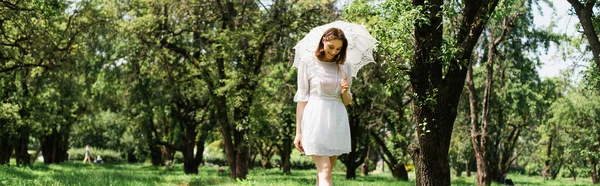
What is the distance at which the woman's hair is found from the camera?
5480 millimetres

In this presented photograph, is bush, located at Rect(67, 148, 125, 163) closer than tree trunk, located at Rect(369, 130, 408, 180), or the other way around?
tree trunk, located at Rect(369, 130, 408, 180)

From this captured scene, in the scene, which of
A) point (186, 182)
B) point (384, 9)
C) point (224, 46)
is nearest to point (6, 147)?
point (186, 182)

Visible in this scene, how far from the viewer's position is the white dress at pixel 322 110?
17.8ft

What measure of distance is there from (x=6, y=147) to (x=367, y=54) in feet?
89.3

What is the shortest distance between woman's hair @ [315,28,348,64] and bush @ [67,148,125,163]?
64394 millimetres

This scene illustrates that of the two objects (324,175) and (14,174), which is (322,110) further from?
(14,174)

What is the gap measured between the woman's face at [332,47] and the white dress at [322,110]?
15 cm

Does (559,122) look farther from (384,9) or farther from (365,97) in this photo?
(384,9)

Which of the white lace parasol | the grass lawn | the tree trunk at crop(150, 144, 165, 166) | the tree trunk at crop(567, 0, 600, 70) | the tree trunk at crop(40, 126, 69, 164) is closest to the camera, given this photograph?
the white lace parasol

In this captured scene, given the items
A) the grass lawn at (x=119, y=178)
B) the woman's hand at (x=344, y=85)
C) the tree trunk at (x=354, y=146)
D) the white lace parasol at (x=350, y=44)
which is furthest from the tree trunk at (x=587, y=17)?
the tree trunk at (x=354, y=146)

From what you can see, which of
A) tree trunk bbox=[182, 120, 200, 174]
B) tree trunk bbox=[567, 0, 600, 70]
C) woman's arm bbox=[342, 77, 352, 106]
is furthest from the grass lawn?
tree trunk bbox=[567, 0, 600, 70]

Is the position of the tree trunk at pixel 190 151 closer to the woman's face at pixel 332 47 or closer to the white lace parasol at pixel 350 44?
the white lace parasol at pixel 350 44

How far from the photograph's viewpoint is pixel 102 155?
219 ft

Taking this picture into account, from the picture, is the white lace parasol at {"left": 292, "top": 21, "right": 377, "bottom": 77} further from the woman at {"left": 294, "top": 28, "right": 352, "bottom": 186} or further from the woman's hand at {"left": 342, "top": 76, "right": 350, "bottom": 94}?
the woman's hand at {"left": 342, "top": 76, "right": 350, "bottom": 94}
